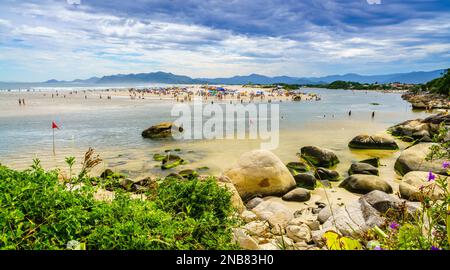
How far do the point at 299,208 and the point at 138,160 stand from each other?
423 inches

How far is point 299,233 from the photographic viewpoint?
739 centimetres

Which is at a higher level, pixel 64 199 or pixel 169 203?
pixel 64 199

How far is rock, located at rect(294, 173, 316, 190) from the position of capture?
1282 cm

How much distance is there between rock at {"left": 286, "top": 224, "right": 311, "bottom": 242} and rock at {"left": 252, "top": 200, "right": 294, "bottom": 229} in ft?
2.26

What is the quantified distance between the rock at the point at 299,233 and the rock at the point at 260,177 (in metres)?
3.92

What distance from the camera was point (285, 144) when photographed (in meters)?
22.8

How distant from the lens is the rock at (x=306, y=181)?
12.8 meters

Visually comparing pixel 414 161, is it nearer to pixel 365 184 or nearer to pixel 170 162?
pixel 365 184

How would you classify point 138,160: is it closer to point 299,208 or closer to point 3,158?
point 3,158

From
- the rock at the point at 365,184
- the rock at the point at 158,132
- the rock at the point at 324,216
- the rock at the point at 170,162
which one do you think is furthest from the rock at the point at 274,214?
the rock at the point at 158,132

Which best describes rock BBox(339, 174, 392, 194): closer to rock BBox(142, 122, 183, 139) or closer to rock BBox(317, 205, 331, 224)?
rock BBox(317, 205, 331, 224)

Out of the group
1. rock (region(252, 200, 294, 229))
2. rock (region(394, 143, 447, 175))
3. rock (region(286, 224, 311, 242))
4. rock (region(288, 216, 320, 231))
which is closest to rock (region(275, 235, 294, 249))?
rock (region(286, 224, 311, 242))
